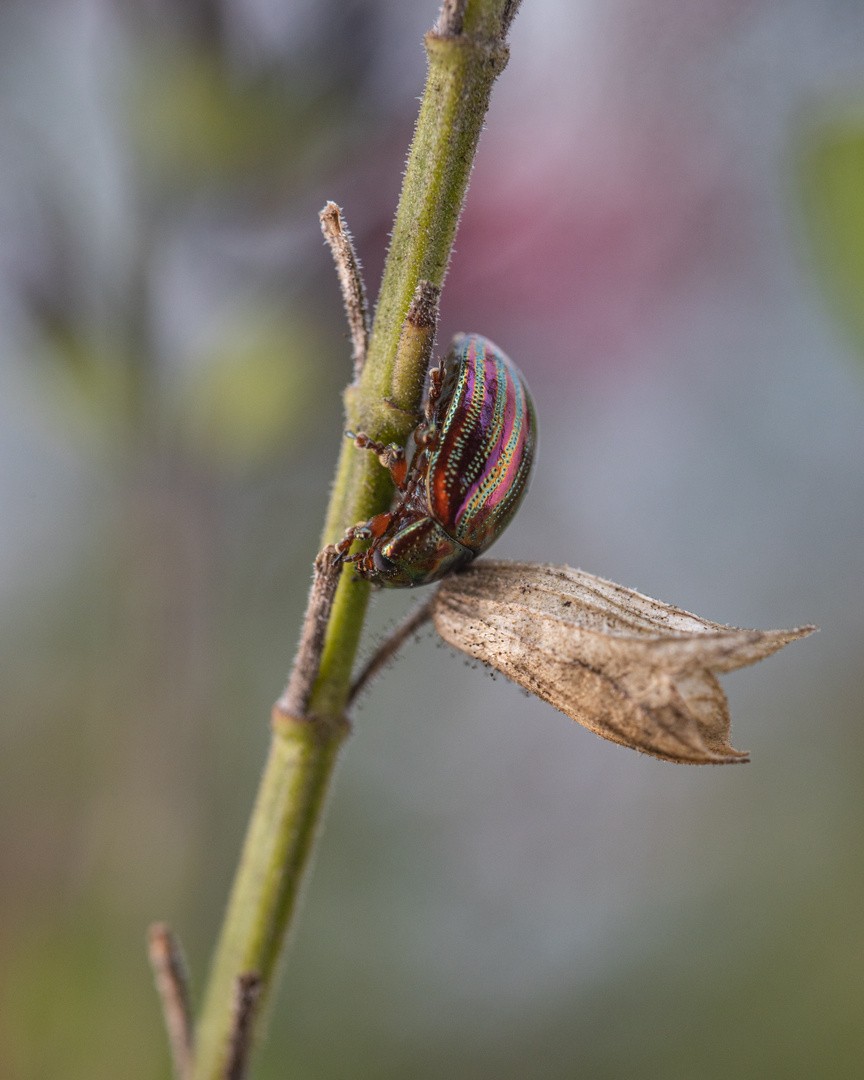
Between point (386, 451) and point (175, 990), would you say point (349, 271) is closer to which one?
point (386, 451)

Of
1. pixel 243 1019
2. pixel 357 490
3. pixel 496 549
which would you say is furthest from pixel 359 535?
pixel 496 549

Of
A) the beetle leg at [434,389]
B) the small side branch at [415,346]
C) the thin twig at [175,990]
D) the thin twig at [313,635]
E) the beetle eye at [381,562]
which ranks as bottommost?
the thin twig at [175,990]

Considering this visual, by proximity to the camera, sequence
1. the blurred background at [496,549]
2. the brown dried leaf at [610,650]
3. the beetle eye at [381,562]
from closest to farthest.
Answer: the brown dried leaf at [610,650] < the beetle eye at [381,562] < the blurred background at [496,549]

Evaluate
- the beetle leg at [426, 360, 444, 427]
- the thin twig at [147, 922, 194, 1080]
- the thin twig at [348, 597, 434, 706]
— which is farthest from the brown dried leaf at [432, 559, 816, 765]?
the thin twig at [147, 922, 194, 1080]

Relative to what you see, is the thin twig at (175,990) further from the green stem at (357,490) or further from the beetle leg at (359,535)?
the beetle leg at (359,535)

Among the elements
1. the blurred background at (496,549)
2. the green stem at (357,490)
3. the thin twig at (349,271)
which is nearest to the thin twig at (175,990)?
the green stem at (357,490)

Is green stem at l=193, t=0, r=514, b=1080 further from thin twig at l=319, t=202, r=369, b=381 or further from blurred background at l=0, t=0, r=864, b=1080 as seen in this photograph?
blurred background at l=0, t=0, r=864, b=1080

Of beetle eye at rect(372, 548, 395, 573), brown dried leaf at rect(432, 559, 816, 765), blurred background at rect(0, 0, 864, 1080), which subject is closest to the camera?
brown dried leaf at rect(432, 559, 816, 765)

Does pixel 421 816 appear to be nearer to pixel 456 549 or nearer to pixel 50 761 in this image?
pixel 50 761
